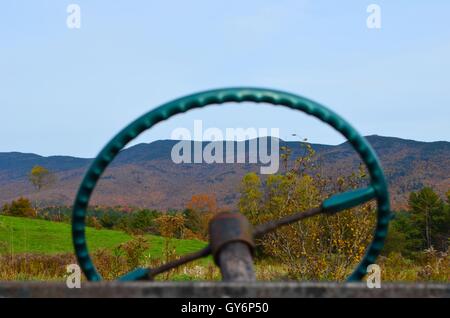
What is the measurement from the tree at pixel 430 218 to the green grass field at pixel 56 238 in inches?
436

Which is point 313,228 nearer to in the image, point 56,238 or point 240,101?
point 240,101

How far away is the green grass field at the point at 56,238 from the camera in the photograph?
74.3 feet

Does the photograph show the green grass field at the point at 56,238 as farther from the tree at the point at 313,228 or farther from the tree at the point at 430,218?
the tree at the point at 313,228

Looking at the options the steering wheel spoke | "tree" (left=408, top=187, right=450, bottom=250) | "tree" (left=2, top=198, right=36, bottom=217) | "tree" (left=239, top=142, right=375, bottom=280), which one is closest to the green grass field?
A: "tree" (left=2, top=198, right=36, bottom=217)

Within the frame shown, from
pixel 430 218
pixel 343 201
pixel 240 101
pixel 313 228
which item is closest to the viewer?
pixel 240 101

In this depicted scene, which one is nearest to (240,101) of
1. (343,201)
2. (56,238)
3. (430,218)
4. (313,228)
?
(343,201)

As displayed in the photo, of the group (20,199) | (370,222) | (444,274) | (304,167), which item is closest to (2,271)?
(304,167)

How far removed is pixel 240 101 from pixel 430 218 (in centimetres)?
3211

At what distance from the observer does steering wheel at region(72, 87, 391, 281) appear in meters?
1.47

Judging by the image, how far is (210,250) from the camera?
4.99 ft

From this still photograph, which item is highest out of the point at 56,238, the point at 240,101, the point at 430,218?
the point at 430,218

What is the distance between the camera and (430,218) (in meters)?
31.8
